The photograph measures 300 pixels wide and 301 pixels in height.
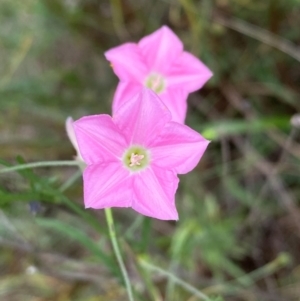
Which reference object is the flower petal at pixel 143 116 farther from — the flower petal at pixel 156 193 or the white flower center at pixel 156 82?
the white flower center at pixel 156 82

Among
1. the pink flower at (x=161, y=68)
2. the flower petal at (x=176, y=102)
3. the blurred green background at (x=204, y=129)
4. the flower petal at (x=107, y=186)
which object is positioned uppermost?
the pink flower at (x=161, y=68)

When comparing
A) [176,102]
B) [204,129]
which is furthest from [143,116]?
[204,129]

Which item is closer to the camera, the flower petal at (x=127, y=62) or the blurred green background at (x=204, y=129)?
the flower petal at (x=127, y=62)

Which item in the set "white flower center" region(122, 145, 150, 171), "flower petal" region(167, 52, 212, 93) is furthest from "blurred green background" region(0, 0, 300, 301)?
"white flower center" region(122, 145, 150, 171)

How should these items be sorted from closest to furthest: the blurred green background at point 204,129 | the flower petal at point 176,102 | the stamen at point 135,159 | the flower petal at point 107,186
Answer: the flower petal at point 107,186, the stamen at point 135,159, the flower petal at point 176,102, the blurred green background at point 204,129

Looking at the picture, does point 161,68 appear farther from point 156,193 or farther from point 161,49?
point 156,193

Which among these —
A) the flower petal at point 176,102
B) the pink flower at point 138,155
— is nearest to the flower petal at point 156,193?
the pink flower at point 138,155
